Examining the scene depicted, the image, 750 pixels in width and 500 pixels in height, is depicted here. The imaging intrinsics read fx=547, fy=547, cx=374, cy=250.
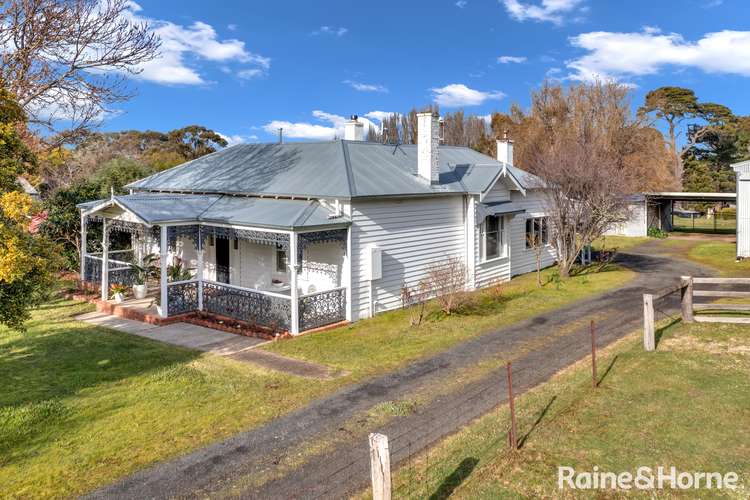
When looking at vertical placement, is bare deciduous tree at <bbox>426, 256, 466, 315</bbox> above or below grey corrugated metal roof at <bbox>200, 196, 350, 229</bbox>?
below

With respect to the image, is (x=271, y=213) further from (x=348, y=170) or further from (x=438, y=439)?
(x=438, y=439)

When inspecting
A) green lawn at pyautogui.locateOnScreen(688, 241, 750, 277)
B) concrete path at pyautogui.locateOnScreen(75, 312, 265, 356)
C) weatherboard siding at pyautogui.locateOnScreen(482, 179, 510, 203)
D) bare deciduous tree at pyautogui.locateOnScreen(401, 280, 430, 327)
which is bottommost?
concrete path at pyautogui.locateOnScreen(75, 312, 265, 356)

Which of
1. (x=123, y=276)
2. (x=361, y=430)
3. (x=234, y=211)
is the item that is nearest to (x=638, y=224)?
(x=234, y=211)

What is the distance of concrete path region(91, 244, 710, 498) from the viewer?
6441mm

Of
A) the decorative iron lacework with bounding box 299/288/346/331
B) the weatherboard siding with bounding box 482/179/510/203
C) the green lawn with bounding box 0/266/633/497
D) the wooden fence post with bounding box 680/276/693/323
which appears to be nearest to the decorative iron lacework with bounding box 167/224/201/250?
the green lawn with bounding box 0/266/633/497

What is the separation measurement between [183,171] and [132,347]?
34.3ft

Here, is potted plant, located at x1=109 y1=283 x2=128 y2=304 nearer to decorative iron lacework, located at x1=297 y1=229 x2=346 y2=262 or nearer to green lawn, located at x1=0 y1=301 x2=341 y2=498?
green lawn, located at x1=0 y1=301 x2=341 y2=498

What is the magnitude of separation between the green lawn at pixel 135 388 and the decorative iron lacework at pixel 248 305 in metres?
1.12

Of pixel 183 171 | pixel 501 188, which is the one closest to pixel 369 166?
pixel 501 188

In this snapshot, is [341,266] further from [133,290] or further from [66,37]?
[66,37]

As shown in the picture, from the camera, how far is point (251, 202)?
651 inches

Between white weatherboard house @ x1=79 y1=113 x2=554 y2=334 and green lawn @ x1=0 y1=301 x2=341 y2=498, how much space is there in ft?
10.3

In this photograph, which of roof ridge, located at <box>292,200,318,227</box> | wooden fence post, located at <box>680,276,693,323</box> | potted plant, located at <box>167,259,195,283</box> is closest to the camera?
wooden fence post, located at <box>680,276,693,323</box>

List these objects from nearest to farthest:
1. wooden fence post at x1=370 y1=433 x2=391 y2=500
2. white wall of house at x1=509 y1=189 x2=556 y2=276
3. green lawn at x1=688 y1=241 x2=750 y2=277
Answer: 1. wooden fence post at x1=370 y1=433 x2=391 y2=500
2. white wall of house at x1=509 y1=189 x2=556 y2=276
3. green lawn at x1=688 y1=241 x2=750 y2=277
